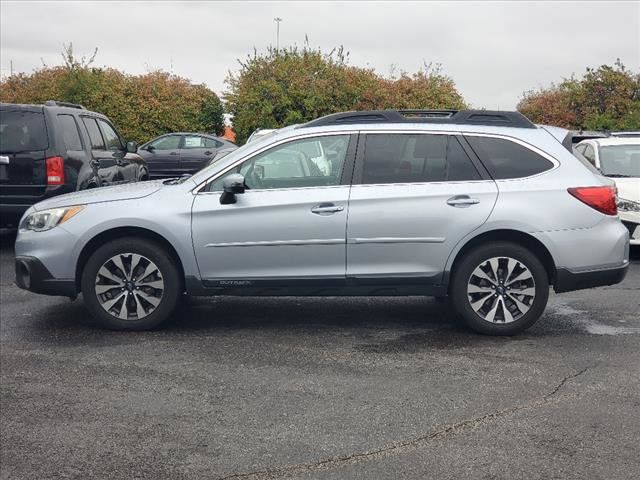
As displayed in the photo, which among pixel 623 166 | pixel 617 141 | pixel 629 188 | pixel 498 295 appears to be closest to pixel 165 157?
pixel 617 141

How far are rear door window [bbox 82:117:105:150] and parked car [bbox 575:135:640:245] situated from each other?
6.51m

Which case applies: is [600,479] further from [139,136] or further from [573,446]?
[139,136]

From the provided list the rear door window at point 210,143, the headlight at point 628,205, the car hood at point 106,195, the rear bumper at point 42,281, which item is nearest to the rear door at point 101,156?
the car hood at point 106,195

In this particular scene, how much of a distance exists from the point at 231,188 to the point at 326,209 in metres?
0.77

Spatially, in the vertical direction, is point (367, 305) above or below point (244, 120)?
below

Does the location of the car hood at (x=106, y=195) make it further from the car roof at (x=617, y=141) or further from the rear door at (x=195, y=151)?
the rear door at (x=195, y=151)

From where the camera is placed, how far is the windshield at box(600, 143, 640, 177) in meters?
11.9

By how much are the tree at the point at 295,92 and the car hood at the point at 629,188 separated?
13.6 meters

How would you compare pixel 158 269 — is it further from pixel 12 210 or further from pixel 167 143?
pixel 167 143

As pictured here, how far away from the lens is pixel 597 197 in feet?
22.9

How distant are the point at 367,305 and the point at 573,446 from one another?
386 centimetres

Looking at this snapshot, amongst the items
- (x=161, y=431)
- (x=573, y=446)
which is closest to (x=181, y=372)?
(x=161, y=431)

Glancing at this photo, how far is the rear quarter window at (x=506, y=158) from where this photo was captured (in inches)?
279

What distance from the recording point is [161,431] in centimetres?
477
